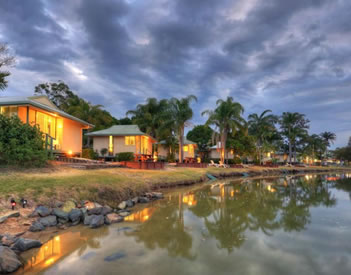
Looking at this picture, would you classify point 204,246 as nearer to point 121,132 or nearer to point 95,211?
point 95,211

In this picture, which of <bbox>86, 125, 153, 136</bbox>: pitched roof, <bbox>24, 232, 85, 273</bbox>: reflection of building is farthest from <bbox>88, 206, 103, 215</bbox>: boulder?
<bbox>86, 125, 153, 136</bbox>: pitched roof

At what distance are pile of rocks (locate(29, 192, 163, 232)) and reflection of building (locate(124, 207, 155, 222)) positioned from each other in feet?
0.78

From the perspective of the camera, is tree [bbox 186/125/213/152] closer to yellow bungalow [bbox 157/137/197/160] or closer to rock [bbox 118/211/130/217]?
yellow bungalow [bbox 157/137/197/160]

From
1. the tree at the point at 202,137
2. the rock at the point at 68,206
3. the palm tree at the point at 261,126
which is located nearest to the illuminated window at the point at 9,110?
the rock at the point at 68,206

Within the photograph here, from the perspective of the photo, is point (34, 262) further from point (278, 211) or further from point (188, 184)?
point (188, 184)

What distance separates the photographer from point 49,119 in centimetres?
1706

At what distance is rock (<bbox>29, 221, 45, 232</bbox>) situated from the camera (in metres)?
6.46

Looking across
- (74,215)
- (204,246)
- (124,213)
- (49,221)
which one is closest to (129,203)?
(124,213)

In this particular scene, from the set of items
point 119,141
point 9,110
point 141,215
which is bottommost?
point 141,215

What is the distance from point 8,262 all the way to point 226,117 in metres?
31.8

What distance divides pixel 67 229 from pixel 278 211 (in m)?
8.41

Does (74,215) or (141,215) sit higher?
(74,215)

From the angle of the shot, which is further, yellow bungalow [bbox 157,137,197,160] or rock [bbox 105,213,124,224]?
yellow bungalow [bbox 157,137,197,160]

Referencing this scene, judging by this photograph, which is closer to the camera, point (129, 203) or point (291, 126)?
point (129, 203)
